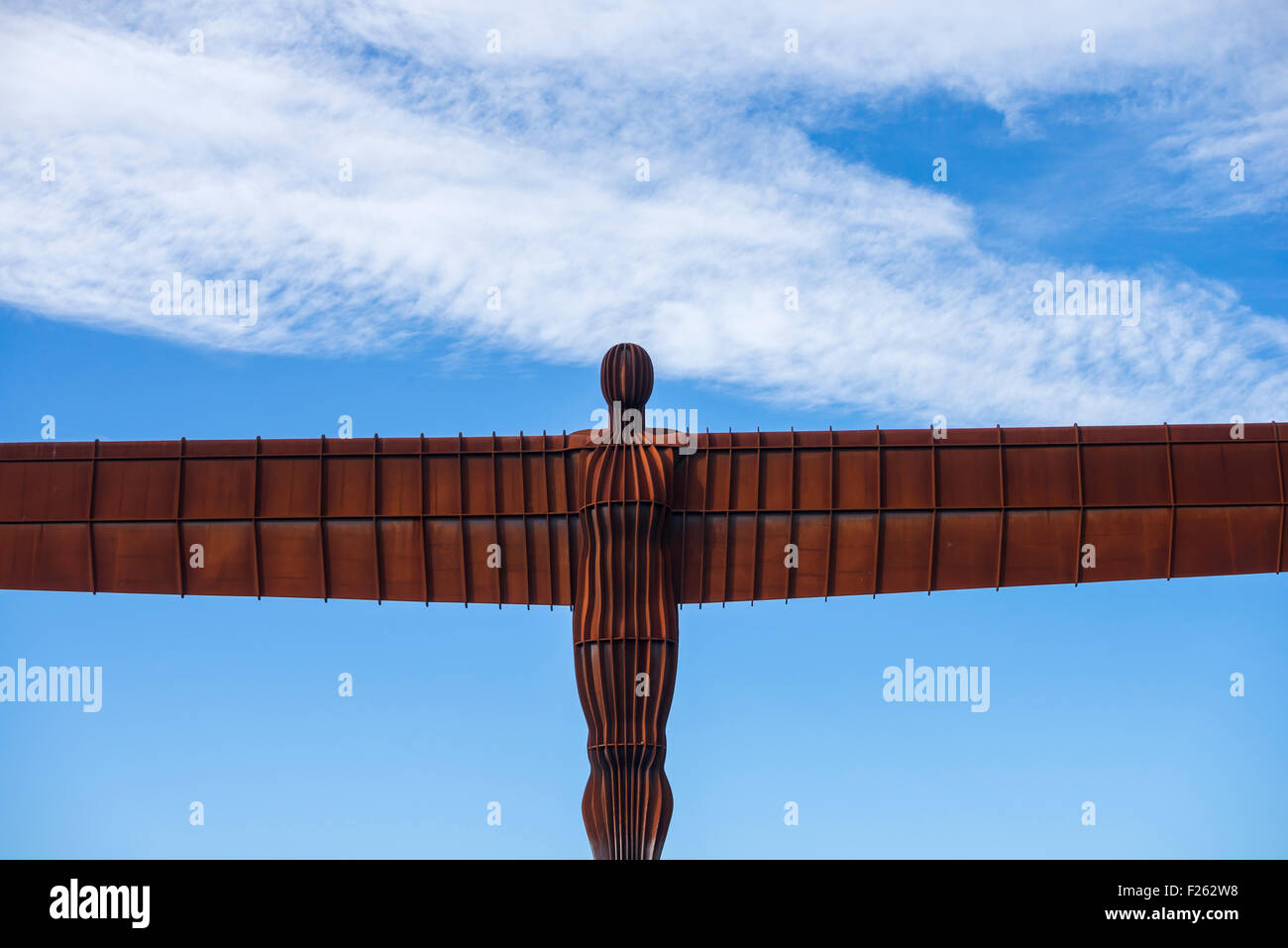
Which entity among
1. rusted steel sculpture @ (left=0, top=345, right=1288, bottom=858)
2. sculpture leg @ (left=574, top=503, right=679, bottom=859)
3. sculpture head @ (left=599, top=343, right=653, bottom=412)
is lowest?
sculpture leg @ (left=574, top=503, right=679, bottom=859)

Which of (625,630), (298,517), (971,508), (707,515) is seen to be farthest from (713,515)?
(298,517)

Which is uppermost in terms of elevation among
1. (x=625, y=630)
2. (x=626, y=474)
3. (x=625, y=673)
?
(x=626, y=474)

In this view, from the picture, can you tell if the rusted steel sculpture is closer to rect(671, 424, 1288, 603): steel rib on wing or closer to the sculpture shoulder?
rect(671, 424, 1288, 603): steel rib on wing

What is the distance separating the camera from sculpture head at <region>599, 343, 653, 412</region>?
75.5 ft

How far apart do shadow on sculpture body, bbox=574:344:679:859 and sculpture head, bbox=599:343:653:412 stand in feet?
0.05

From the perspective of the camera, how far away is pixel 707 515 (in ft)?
78.5

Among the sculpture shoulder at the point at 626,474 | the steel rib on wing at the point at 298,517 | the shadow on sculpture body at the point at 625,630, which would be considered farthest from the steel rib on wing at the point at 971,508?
the steel rib on wing at the point at 298,517

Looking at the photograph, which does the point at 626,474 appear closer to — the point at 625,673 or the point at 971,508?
the point at 625,673

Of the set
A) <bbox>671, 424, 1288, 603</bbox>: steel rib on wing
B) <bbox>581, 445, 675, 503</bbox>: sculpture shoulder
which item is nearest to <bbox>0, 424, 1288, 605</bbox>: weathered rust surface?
<bbox>671, 424, 1288, 603</bbox>: steel rib on wing

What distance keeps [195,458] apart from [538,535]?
577 cm

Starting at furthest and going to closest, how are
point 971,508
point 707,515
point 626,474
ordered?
point 971,508
point 707,515
point 626,474

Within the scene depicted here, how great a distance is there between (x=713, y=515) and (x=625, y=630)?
2610mm

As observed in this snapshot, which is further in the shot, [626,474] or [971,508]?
[971,508]
